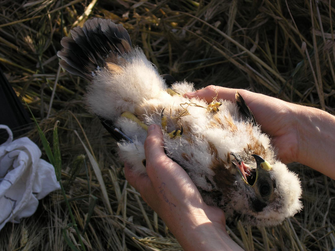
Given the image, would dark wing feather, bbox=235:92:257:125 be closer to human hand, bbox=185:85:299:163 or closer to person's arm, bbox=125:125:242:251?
human hand, bbox=185:85:299:163

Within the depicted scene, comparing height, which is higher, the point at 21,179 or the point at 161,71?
the point at 161,71

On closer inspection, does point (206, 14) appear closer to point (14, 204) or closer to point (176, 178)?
point (176, 178)

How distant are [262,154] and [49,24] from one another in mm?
2078

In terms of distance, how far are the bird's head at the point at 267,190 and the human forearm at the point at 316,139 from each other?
14.5 inches

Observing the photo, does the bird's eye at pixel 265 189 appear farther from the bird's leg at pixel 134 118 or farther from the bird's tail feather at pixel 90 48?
the bird's tail feather at pixel 90 48

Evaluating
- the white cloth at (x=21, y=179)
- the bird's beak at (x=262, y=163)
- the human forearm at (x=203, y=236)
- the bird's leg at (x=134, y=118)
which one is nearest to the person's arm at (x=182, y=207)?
the human forearm at (x=203, y=236)

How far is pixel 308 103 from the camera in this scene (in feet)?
7.27

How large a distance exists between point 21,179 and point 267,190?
158 cm

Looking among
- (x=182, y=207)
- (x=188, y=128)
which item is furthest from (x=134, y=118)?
(x=182, y=207)

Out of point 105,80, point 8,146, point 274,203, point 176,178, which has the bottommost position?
point 8,146

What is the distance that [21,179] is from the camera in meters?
1.97

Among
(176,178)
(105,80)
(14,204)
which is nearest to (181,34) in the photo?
(105,80)

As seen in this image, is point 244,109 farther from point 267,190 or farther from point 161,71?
point 161,71

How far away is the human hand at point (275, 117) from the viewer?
1683 mm
